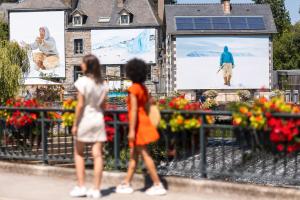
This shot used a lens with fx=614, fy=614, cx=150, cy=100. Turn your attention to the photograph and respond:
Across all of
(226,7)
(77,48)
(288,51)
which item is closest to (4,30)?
(77,48)

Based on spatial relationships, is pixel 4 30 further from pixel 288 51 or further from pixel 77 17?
pixel 288 51

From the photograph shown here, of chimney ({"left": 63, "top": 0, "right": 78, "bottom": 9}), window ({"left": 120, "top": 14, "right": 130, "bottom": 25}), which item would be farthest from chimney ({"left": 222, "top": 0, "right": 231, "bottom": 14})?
chimney ({"left": 63, "top": 0, "right": 78, "bottom": 9})

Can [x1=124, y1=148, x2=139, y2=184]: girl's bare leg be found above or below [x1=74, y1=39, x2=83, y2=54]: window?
below

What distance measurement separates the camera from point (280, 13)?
297 ft

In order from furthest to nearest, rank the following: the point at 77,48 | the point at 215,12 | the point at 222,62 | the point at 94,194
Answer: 1. the point at 77,48
2. the point at 215,12
3. the point at 222,62
4. the point at 94,194

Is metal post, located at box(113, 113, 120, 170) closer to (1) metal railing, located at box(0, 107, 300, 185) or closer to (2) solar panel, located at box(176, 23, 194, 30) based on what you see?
(1) metal railing, located at box(0, 107, 300, 185)

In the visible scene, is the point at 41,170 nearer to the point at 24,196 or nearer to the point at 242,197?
the point at 24,196

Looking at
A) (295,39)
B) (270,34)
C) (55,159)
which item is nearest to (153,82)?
(270,34)

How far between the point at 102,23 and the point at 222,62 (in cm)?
1353

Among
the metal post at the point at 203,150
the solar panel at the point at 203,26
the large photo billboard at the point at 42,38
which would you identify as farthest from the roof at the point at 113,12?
the metal post at the point at 203,150

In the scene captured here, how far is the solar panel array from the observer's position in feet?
182

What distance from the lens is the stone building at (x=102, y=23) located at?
60344 mm

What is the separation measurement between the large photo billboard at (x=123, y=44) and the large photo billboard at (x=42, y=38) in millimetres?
3588

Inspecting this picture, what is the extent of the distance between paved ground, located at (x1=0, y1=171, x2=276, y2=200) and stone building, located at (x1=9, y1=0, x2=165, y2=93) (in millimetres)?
49845
